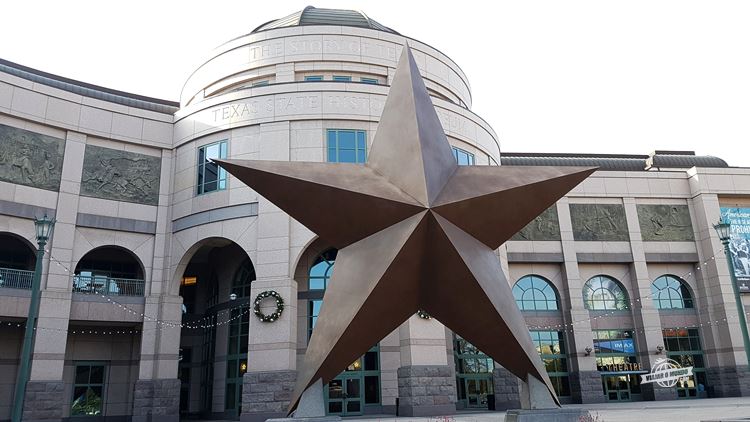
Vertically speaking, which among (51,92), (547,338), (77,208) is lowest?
(547,338)

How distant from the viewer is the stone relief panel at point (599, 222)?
36.8 metres

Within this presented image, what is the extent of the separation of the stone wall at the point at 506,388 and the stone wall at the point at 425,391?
645 cm

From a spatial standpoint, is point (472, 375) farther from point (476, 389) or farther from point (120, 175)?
point (120, 175)

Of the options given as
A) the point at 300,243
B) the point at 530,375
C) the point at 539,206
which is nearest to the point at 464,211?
the point at 539,206

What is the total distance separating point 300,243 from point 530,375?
15157 millimetres

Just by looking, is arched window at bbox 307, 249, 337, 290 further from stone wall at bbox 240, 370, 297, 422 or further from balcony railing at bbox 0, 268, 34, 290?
balcony railing at bbox 0, 268, 34, 290

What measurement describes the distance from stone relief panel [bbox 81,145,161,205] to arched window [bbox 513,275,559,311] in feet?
71.9

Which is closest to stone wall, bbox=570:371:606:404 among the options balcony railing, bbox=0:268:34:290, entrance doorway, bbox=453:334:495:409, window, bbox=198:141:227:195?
entrance doorway, bbox=453:334:495:409

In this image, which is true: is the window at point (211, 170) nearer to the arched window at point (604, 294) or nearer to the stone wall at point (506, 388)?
the stone wall at point (506, 388)

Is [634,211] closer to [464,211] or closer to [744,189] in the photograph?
[744,189]

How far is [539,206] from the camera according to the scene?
511 inches

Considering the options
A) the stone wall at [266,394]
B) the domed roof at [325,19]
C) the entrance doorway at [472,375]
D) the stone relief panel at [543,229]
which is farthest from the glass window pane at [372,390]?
the domed roof at [325,19]

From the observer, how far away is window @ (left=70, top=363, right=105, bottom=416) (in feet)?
91.4

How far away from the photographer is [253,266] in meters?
28.0
